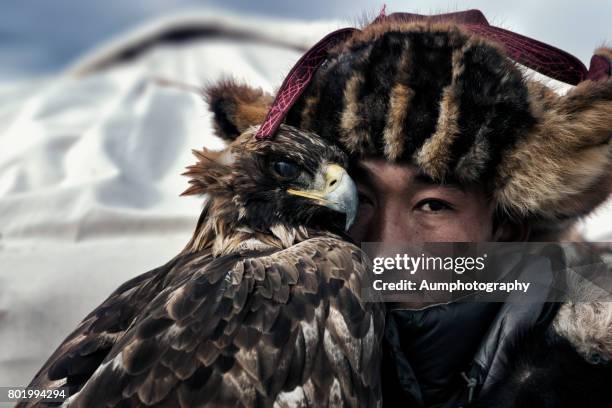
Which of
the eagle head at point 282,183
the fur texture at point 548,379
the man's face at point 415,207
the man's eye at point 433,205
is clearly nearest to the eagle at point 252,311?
the eagle head at point 282,183

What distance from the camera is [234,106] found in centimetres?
229

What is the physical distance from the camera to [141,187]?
4691mm

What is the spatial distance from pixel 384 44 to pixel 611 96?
2.05 feet

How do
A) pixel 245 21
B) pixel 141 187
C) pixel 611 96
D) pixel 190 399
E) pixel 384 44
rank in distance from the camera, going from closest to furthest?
pixel 190 399
pixel 611 96
pixel 384 44
pixel 141 187
pixel 245 21

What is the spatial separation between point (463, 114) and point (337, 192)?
400 mm

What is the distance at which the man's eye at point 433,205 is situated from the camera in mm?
2035

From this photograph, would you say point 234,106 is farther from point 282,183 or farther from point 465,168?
point 465,168

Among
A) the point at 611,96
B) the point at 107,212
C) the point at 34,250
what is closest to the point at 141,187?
the point at 107,212

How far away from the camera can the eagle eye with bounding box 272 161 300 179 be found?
6.51ft

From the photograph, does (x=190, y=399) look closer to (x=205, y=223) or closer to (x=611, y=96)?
(x=205, y=223)

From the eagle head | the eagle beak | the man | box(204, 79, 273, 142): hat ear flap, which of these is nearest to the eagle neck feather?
the eagle head

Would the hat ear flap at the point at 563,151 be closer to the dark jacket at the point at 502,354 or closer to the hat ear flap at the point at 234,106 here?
the dark jacket at the point at 502,354

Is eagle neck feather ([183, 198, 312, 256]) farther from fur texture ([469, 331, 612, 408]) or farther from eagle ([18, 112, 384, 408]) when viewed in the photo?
fur texture ([469, 331, 612, 408])

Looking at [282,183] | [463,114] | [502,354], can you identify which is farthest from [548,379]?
[282,183]
